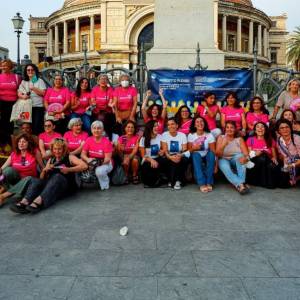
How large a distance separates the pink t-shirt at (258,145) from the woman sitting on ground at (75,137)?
3037 millimetres

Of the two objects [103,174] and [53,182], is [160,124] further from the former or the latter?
[53,182]

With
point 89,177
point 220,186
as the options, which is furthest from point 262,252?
point 89,177

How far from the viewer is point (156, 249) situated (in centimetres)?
434

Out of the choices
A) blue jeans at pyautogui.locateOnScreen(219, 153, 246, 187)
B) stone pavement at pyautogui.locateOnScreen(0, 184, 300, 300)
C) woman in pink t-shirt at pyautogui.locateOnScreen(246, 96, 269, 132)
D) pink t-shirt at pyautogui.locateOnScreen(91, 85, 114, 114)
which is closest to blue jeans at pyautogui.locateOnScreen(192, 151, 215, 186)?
blue jeans at pyautogui.locateOnScreen(219, 153, 246, 187)

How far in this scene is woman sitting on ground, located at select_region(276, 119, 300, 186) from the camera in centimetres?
705

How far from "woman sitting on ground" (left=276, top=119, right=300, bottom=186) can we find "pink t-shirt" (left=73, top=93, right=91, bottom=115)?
3806mm

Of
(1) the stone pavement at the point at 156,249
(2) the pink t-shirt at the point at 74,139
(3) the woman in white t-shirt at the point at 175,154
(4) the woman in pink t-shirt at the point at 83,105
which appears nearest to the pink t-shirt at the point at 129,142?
(3) the woman in white t-shirt at the point at 175,154

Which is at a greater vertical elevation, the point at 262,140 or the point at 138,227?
the point at 262,140

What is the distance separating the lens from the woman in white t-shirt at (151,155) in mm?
7324

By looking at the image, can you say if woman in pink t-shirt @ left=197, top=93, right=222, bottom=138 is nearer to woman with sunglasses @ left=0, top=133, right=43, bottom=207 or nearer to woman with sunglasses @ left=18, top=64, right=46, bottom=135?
woman with sunglasses @ left=18, top=64, right=46, bottom=135

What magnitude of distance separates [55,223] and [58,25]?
237ft

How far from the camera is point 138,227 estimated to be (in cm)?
509

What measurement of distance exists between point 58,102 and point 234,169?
3776mm

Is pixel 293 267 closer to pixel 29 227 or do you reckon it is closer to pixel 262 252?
pixel 262 252
